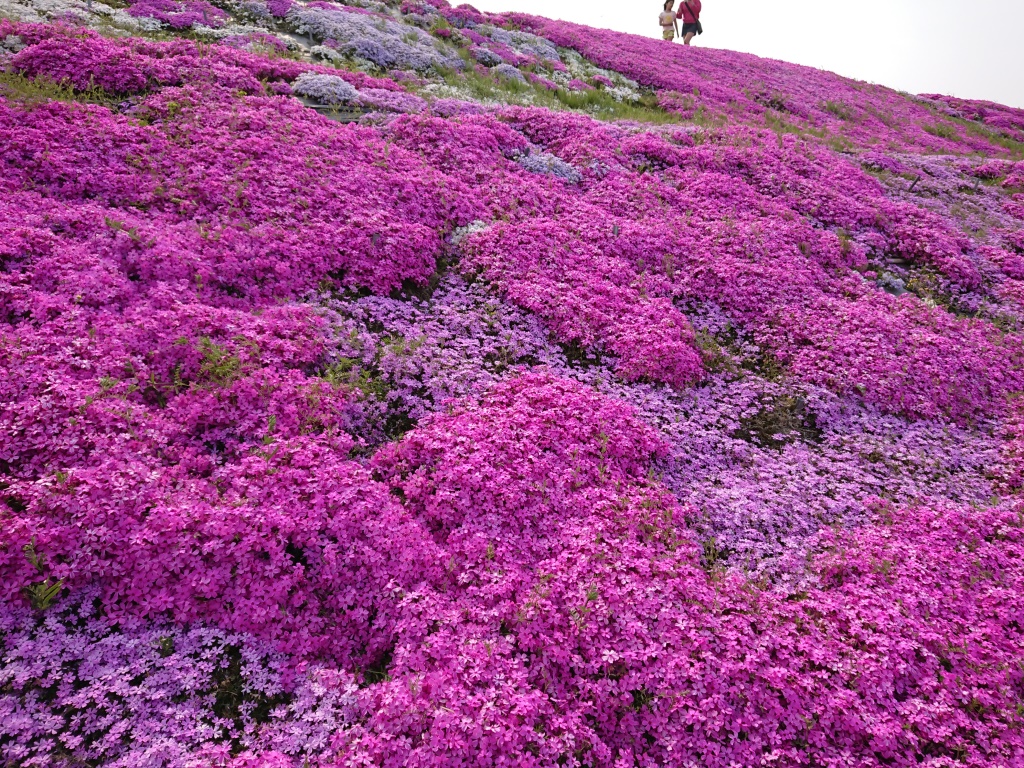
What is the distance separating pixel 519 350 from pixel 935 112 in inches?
1948

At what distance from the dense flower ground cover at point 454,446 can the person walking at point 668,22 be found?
37.3 metres

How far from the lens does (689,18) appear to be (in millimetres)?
46875

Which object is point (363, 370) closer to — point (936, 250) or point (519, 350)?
point (519, 350)

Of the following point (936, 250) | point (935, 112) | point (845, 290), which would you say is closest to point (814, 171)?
point (936, 250)

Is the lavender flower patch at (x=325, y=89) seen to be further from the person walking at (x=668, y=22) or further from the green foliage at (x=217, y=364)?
the person walking at (x=668, y=22)

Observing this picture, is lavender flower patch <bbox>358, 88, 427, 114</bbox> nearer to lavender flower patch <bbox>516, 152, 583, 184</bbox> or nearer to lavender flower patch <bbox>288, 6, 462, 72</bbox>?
lavender flower patch <bbox>516, 152, 583, 184</bbox>

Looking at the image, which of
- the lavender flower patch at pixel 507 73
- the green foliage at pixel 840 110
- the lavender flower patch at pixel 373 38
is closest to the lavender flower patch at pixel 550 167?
the lavender flower patch at pixel 373 38

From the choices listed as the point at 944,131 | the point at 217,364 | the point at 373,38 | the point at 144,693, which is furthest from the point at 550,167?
the point at 944,131

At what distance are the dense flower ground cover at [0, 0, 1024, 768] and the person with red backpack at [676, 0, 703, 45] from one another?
36.5m

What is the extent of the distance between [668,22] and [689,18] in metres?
1.89

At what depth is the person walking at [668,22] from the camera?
47.6 m

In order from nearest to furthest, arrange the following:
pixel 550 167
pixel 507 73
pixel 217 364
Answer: pixel 217 364
pixel 550 167
pixel 507 73

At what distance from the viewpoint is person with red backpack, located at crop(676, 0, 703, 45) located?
4622 cm

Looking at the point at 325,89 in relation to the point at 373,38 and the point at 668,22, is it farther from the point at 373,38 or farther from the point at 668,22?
the point at 668,22
